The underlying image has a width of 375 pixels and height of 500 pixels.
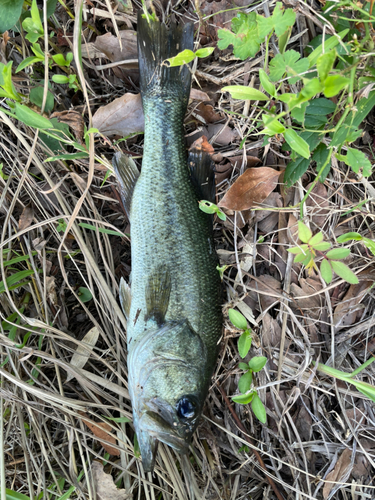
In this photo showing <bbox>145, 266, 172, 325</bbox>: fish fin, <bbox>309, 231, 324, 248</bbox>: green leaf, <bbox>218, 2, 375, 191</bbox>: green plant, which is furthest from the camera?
<bbox>145, 266, 172, 325</bbox>: fish fin

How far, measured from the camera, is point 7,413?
8.77ft

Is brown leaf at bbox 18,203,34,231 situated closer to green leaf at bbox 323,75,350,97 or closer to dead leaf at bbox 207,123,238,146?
dead leaf at bbox 207,123,238,146

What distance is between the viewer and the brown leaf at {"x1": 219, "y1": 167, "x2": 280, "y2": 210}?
241cm

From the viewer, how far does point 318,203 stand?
2486 millimetres

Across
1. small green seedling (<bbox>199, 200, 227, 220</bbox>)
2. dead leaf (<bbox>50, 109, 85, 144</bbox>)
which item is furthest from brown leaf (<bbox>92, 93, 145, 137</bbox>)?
small green seedling (<bbox>199, 200, 227, 220</bbox>)

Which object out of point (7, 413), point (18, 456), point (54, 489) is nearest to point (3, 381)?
point (7, 413)

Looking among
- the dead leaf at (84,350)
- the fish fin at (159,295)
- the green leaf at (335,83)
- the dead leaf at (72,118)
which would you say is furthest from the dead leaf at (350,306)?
the dead leaf at (72,118)

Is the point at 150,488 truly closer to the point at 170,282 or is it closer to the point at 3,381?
the point at 3,381

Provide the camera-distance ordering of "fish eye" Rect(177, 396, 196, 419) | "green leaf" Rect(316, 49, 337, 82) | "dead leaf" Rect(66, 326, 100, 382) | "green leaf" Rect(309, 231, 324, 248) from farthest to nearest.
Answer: "dead leaf" Rect(66, 326, 100, 382)
"fish eye" Rect(177, 396, 196, 419)
"green leaf" Rect(309, 231, 324, 248)
"green leaf" Rect(316, 49, 337, 82)

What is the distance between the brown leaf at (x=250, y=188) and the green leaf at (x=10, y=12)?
1.79 metres

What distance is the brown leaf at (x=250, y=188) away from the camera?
2.41 metres

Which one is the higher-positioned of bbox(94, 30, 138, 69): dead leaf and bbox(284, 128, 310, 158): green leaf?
bbox(94, 30, 138, 69): dead leaf

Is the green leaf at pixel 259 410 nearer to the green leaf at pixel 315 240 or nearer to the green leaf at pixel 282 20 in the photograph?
the green leaf at pixel 315 240

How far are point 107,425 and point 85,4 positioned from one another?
303 cm
